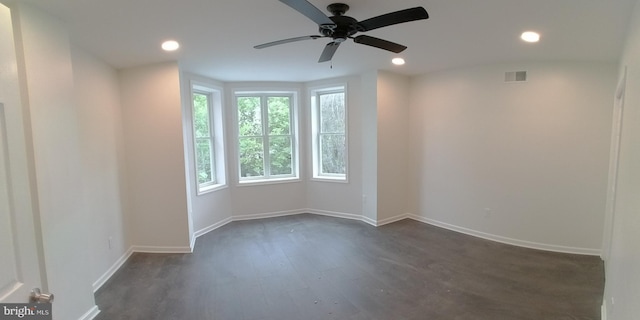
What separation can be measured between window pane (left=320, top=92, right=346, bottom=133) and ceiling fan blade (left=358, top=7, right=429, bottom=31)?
3121 mm

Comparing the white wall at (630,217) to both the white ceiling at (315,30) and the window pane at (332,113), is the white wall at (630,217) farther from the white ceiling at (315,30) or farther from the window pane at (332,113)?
the window pane at (332,113)

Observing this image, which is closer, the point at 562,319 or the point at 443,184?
the point at 562,319

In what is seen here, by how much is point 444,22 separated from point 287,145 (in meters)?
3.57

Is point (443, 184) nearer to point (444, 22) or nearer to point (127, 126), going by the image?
point (444, 22)

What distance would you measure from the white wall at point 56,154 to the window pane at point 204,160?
7.36 ft

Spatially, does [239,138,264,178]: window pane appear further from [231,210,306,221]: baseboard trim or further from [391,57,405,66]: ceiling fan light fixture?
[391,57,405,66]: ceiling fan light fixture

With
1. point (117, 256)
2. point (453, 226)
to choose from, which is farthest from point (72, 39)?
point (453, 226)

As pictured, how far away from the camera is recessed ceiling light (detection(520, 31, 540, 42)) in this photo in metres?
2.75

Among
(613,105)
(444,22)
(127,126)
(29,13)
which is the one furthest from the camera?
(127,126)

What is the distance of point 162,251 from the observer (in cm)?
383

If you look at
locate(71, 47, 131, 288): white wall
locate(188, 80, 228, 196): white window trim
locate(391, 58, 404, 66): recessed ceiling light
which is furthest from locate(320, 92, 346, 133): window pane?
locate(71, 47, 131, 288): white wall

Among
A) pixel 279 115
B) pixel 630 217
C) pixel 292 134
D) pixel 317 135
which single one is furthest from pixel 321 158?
pixel 630 217

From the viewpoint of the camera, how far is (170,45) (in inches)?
117

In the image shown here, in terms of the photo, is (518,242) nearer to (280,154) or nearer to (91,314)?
(280,154)
